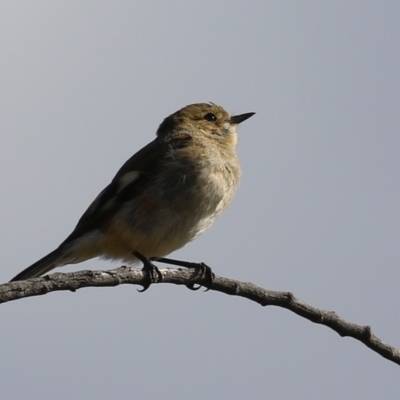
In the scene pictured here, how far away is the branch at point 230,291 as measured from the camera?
405cm

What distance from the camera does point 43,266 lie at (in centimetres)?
699

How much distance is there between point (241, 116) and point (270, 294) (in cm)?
395

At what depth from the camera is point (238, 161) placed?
7848mm

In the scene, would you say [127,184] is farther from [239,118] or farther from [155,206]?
[239,118]

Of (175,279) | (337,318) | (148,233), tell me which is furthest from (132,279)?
(148,233)

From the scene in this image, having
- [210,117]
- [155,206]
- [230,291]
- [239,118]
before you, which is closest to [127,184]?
A: [155,206]

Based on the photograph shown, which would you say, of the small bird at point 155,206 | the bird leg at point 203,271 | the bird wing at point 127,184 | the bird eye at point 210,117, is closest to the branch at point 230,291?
the bird leg at point 203,271

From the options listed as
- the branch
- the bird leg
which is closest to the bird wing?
the bird leg

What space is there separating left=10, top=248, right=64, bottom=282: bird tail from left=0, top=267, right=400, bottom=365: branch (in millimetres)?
1722

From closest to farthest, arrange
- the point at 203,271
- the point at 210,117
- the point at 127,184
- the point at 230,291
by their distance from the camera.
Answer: the point at 230,291, the point at 203,271, the point at 127,184, the point at 210,117

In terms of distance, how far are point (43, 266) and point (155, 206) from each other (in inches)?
44.4

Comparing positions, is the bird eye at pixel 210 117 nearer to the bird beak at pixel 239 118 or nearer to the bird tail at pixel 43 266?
the bird beak at pixel 239 118

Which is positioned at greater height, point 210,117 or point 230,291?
point 210,117

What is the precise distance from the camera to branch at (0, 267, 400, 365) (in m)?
4.05
